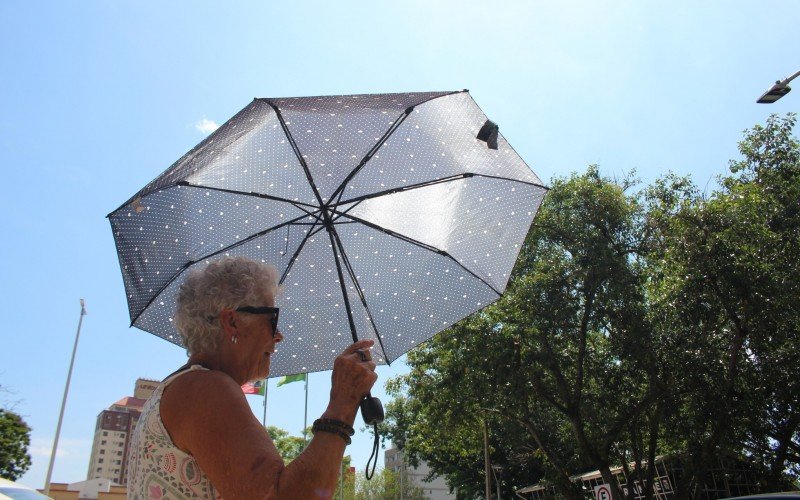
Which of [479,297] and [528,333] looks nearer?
[479,297]

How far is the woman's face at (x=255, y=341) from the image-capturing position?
66.1 inches

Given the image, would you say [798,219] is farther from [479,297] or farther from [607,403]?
[479,297]

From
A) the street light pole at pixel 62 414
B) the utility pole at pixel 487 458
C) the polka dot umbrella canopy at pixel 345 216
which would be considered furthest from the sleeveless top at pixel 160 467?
the street light pole at pixel 62 414

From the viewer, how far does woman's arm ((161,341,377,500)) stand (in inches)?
48.7

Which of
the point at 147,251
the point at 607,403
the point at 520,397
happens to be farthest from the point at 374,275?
the point at 607,403

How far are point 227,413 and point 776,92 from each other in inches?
411

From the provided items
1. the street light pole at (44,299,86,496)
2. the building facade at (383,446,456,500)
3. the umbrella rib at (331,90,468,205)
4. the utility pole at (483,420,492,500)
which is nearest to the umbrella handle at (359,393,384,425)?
the umbrella rib at (331,90,468,205)

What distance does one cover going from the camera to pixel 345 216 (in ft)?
10.1

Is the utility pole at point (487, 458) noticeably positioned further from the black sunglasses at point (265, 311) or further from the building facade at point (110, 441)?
the building facade at point (110, 441)

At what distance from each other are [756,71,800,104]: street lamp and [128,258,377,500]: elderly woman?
32.2ft

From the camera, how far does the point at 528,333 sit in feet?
49.1

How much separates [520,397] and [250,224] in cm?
1366

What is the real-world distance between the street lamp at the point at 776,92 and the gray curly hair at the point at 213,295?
9896 mm

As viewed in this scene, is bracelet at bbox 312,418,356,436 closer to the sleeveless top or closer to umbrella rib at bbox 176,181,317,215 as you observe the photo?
the sleeveless top
